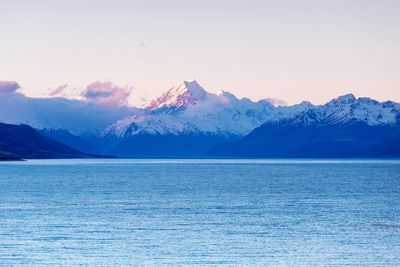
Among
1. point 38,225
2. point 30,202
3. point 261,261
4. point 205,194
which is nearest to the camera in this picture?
point 261,261

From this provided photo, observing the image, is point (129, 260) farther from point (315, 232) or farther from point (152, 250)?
point (315, 232)

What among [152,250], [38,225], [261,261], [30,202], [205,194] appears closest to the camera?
[261,261]

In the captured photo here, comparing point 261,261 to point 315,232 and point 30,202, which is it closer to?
point 315,232

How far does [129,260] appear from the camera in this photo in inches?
2874

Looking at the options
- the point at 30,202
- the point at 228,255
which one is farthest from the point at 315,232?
the point at 30,202

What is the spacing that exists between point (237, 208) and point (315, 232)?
30.1 metres

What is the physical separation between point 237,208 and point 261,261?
157ft

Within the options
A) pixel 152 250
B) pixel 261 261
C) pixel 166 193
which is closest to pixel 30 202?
pixel 166 193

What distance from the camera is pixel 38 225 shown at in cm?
9644

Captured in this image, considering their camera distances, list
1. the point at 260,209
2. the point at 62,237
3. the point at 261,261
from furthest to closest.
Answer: the point at 260,209 < the point at 62,237 < the point at 261,261

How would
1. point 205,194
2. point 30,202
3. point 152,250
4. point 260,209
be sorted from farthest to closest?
point 205,194, point 30,202, point 260,209, point 152,250

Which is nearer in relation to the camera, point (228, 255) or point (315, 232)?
point (228, 255)

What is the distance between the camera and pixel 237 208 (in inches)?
4744

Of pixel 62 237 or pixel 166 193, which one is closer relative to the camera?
pixel 62 237
